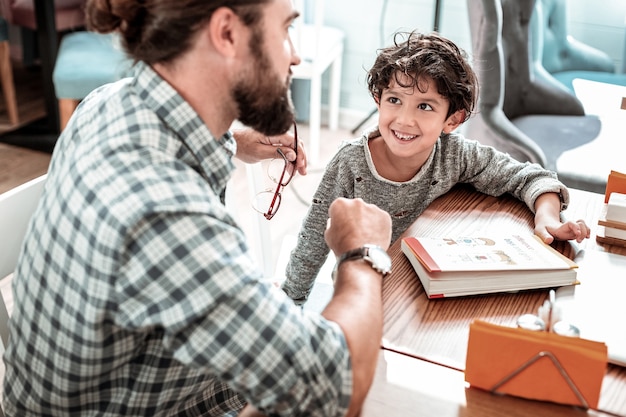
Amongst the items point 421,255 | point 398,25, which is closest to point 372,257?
point 421,255

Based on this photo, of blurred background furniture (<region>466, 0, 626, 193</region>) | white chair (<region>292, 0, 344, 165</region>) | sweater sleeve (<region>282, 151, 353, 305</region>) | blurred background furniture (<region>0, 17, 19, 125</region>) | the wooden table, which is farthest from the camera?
blurred background furniture (<region>0, 17, 19, 125</region>)

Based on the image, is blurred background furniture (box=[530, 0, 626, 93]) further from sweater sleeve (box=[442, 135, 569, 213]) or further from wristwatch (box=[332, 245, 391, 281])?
wristwatch (box=[332, 245, 391, 281])

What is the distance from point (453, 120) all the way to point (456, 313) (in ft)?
2.21

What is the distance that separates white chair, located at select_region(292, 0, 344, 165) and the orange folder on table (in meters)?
2.32

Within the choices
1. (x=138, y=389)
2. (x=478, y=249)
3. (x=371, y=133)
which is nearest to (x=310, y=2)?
(x=371, y=133)

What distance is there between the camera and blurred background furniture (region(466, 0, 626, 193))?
96.6 inches

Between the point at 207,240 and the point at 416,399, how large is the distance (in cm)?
36

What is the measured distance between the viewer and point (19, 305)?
1081 mm

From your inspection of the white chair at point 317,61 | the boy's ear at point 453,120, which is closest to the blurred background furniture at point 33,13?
the white chair at point 317,61

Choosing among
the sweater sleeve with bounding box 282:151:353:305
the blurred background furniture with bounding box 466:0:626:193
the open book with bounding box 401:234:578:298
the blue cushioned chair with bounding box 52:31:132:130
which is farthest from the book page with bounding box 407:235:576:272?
the blue cushioned chair with bounding box 52:31:132:130

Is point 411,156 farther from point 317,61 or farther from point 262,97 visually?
point 317,61

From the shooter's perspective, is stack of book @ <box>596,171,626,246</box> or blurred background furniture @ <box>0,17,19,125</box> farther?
blurred background furniture @ <box>0,17,19,125</box>

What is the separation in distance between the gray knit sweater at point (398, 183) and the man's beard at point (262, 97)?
20.1 inches

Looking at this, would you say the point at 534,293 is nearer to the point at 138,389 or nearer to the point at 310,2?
the point at 138,389
